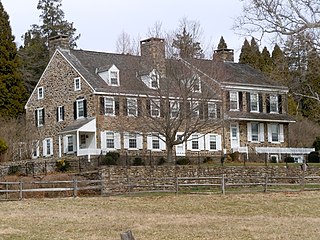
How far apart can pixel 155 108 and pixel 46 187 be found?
11.6 metres

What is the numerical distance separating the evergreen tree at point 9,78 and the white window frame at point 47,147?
19.3ft

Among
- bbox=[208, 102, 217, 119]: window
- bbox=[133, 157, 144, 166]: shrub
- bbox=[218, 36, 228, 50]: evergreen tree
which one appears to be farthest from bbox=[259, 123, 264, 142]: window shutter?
bbox=[218, 36, 228, 50]: evergreen tree

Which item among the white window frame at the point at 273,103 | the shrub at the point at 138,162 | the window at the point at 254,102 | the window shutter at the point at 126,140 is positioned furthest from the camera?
the white window frame at the point at 273,103

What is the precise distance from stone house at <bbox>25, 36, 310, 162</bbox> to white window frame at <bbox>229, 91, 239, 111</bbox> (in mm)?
72

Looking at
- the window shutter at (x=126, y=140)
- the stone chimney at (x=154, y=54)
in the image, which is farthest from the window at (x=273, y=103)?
the window shutter at (x=126, y=140)

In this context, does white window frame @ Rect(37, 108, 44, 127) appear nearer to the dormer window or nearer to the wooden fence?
the dormer window

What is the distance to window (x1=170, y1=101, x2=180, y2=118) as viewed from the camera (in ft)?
155

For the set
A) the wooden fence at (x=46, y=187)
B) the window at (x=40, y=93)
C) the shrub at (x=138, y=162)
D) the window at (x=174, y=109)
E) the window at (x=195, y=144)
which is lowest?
the wooden fence at (x=46, y=187)

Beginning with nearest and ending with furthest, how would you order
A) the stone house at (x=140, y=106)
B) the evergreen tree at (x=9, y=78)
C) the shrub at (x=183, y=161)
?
1. the shrub at (x=183, y=161)
2. the stone house at (x=140, y=106)
3. the evergreen tree at (x=9, y=78)

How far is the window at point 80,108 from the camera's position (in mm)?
52375

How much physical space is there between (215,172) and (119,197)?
344 inches

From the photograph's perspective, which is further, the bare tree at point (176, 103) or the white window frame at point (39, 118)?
the white window frame at point (39, 118)

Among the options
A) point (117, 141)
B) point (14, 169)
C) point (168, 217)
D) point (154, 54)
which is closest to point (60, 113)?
point (117, 141)

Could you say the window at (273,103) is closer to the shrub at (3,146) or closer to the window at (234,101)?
the window at (234,101)
